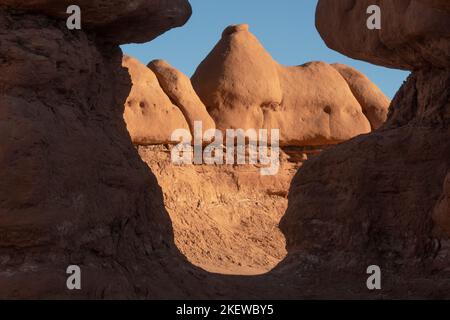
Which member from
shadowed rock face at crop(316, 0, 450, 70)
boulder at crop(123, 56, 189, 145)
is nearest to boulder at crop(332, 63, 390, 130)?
boulder at crop(123, 56, 189, 145)

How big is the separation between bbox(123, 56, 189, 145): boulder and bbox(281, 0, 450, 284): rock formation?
19.7 feet

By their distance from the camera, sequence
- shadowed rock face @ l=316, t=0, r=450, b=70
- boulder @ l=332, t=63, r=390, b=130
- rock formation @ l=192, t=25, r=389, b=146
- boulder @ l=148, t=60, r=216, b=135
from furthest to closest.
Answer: boulder @ l=332, t=63, r=390, b=130
rock formation @ l=192, t=25, r=389, b=146
boulder @ l=148, t=60, r=216, b=135
shadowed rock face @ l=316, t=0, r=450, b=70

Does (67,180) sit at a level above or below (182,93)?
below

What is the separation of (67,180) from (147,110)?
310 inches

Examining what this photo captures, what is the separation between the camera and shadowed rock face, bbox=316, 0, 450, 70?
560cm

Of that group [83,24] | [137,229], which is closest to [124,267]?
[137,229]

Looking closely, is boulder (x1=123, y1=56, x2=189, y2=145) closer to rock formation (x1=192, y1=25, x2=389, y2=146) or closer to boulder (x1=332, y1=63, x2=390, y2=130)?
rock formation (x1=192, y1=25, x2=389, y2=146)

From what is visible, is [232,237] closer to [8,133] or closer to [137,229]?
[137,229]

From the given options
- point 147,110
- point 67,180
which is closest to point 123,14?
point 67,180

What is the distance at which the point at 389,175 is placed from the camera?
628 centimetres

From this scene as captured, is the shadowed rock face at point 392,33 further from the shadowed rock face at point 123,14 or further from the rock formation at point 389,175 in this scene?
the shadowed rock face at point 123,14

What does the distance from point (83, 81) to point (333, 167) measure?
2.31 meters

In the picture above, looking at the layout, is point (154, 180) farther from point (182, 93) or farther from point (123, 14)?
point (182, 93)

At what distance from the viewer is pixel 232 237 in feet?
44.3
